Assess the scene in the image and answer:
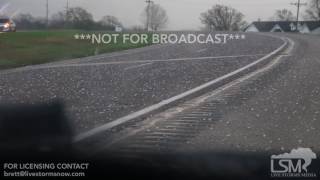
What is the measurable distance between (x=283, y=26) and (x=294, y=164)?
75 centimetres

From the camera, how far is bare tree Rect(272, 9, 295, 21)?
3643mm

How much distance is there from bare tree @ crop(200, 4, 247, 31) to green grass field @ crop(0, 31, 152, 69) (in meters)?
0.45

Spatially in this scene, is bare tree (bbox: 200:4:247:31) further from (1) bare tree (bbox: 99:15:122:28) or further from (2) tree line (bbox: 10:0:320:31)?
(1) bare tree (bbox: 99:15:122:28)

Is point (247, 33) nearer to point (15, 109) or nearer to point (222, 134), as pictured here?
point (222, 134)

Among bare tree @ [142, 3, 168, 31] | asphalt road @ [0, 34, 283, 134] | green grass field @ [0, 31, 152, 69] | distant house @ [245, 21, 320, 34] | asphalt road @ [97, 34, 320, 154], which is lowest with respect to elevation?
asphalt road @ [97, 34, 320, 154]

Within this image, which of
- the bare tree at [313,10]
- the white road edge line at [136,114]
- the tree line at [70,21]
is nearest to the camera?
the white road edge line at [136,114]

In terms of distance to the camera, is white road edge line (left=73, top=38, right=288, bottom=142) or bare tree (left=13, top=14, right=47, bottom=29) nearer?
white road edge line (left=73, top=38, right=288, bottom=142)

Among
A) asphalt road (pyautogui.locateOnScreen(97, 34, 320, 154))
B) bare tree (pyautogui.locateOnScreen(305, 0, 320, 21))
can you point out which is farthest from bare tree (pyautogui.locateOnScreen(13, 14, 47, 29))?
bare tree (pyautogui.locateOnScreen(305, 0, 320, 21))

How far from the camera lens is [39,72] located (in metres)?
3.53

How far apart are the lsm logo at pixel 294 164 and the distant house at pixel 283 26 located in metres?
0.65

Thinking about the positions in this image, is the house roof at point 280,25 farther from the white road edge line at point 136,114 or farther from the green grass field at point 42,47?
the green grass field at point 42,47

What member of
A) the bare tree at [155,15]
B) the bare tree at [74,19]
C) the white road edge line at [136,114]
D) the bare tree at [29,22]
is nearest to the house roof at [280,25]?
the white road edge line at [136,114]

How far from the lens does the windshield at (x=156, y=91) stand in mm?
3449

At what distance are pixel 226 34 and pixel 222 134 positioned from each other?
61 cm
